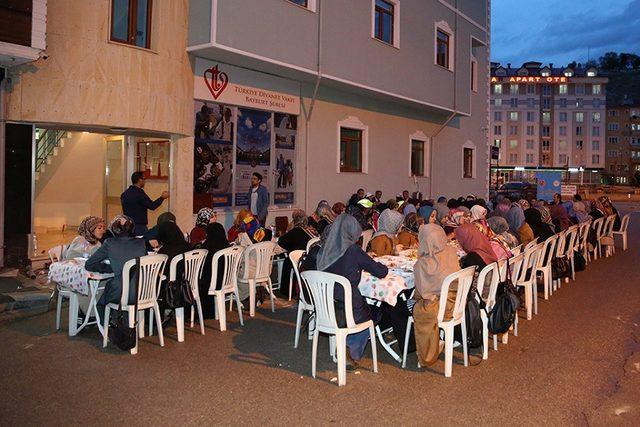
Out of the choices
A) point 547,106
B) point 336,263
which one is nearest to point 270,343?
point 336,263

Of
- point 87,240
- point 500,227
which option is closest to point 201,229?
point 87,240

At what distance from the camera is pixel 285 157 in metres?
15.5

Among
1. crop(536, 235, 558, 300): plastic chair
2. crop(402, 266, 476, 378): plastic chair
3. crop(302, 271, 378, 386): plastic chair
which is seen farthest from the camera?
crop(536, 235, 558, 300): plastic chair

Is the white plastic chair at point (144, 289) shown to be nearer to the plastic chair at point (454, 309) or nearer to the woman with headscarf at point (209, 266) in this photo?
the woman with headscarf at point (209, 266)

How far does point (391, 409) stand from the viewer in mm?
5352

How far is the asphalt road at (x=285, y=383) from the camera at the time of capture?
5.18 m

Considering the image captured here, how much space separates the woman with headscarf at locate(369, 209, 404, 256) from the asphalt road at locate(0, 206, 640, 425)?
5.40ft

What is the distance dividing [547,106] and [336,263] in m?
102

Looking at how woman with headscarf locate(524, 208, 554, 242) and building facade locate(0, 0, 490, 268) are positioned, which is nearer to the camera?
building facade locate(0, 0, 490, 268)

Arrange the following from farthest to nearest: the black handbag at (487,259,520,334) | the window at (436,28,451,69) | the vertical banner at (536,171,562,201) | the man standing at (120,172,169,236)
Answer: the vertical banner at (536,171,562,201) → the window at (436,28,451,69) → the man standing at (120,172,169,236) → the black handbag at (487,259,520,334)

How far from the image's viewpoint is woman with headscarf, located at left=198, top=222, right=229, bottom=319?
26.1 feet

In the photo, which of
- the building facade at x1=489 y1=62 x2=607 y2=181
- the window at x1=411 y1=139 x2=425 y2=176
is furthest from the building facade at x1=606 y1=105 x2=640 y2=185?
the window at x1=411 y1=139 x2=425 y2=176

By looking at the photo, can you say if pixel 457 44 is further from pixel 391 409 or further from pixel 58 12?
pixel 391 409

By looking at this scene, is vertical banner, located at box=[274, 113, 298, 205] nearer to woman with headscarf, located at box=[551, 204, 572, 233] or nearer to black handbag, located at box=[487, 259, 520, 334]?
woman with headscarf, located at box=[551, 204, 572, 233]
